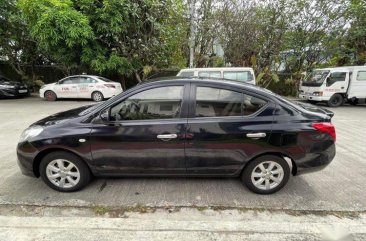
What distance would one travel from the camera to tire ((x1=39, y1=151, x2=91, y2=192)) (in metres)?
3.19

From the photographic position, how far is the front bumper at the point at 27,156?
10.3ft

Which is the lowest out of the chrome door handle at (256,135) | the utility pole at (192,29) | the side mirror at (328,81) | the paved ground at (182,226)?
the paved ground at (182,226)

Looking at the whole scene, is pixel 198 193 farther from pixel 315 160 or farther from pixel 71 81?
pixel 71 81

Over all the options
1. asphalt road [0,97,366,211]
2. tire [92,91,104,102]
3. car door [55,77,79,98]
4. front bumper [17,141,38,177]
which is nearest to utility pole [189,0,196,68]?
tire [92,91,104,102]

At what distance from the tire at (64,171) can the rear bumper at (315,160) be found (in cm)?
279

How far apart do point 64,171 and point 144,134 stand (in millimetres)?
1196

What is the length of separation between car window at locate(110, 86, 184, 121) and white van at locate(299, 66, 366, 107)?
1008 centimetres

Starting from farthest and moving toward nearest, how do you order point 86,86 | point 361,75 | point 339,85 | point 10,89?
1. point 10,89
2. point 86,86
3. point 339,85
4. point 361,75

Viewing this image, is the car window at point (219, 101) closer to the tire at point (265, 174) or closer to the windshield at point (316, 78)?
the tire at point (265, 174)

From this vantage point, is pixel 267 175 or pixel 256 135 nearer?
pixel 256 135

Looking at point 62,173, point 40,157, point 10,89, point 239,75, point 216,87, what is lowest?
point 62,173

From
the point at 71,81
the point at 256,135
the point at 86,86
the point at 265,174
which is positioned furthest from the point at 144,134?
the point at 71,81

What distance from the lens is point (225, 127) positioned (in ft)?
10.00

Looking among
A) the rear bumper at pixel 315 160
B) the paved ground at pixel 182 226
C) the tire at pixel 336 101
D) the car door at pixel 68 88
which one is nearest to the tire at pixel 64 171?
the paved ground at pixel 182 226
